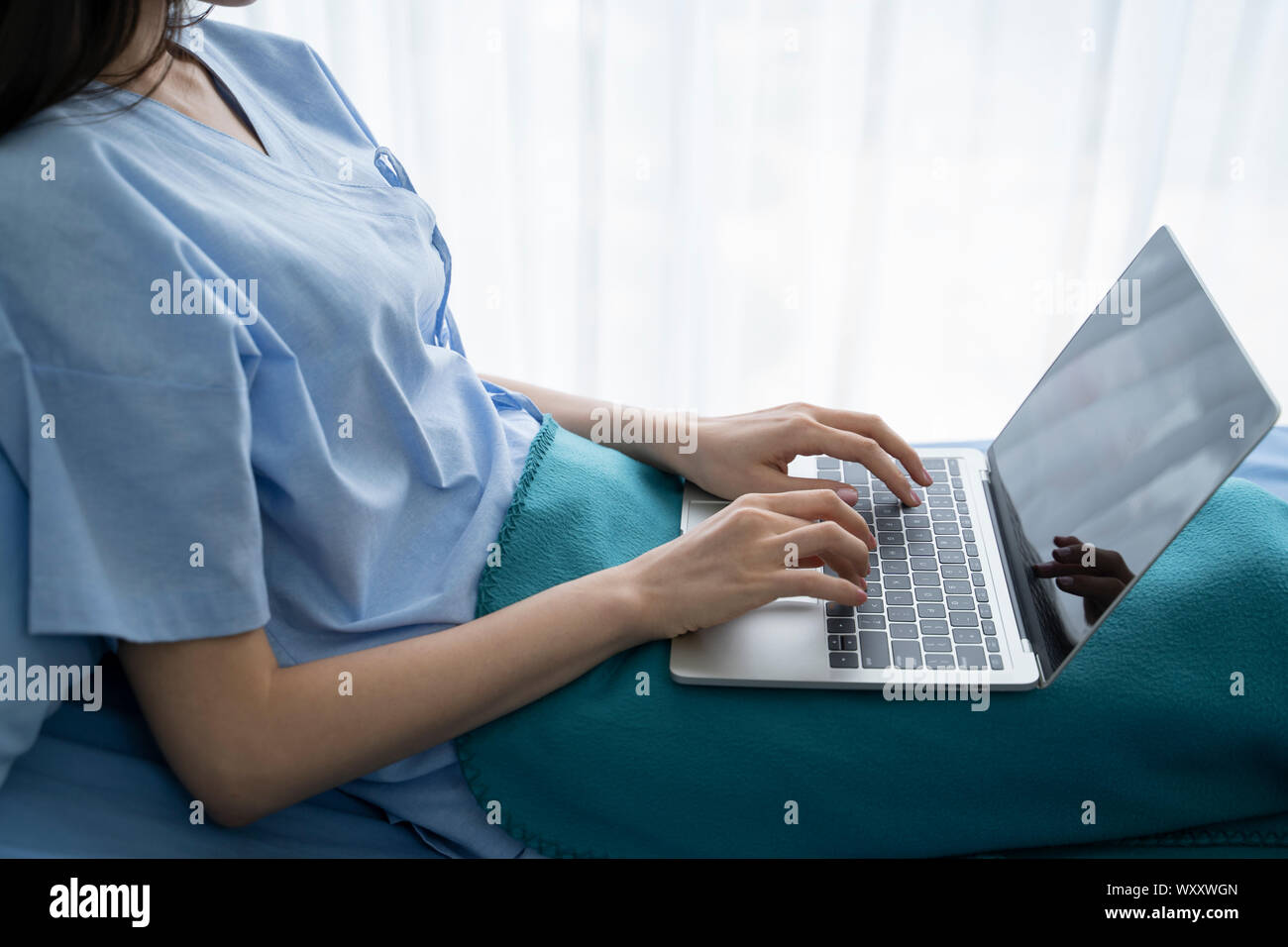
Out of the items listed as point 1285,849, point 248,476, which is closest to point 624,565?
point 248,476

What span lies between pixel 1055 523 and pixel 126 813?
Result: 2.23 feet

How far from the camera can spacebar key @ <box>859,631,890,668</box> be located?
71 centimetres

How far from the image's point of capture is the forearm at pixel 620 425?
3.10 ft

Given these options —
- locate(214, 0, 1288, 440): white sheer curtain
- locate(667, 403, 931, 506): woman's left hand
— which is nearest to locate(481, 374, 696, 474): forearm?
locate(667, 403, 931, 506): woman's left hand

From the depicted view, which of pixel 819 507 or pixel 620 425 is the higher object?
pixel 620 425

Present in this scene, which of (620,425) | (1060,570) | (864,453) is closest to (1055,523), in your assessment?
(1060,570)

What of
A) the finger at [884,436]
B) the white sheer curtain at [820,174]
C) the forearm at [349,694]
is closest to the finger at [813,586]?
the forearm at [349,694]

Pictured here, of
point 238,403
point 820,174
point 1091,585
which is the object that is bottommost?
point 1091,585

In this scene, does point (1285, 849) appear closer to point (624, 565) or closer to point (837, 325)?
point (624, 565)

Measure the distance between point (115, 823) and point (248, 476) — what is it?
0.88 ft

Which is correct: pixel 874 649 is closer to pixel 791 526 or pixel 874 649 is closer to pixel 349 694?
pixel 791 526

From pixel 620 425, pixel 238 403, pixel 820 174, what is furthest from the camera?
pixel 820 174

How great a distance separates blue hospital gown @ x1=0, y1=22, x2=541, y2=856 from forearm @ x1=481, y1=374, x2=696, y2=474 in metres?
0.16

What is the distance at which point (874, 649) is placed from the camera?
72 centimetres
